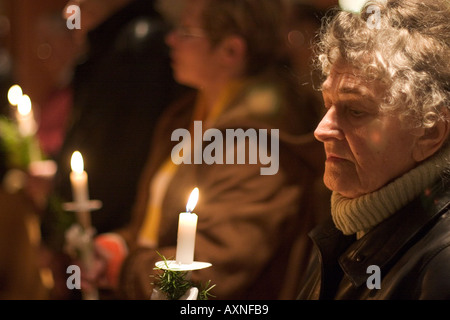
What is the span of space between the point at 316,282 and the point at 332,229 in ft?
0.32

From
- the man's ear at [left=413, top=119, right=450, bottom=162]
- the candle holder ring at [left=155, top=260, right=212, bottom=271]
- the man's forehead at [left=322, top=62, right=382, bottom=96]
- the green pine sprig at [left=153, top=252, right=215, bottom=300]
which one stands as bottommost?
the green pine sprig at [left=153, top=252, right=215, bottom=300]

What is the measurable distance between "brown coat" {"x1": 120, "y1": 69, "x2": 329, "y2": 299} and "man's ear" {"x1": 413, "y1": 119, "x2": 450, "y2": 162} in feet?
1.26

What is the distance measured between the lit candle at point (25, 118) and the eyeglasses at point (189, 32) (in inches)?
22.4

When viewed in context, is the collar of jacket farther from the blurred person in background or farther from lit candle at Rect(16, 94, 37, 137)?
lit candle at Rect(16, 94, 37, 137)

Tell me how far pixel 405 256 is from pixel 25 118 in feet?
4.35

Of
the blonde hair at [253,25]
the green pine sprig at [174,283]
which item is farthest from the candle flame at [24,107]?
the green pine sprig at [174,283]

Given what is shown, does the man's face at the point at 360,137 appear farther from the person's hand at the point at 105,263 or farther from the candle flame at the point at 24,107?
the candle flame at the point at 24,107

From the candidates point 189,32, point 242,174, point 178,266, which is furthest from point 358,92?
point 189,32

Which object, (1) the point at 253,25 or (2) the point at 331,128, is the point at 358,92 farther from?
(1) the point at 253,25

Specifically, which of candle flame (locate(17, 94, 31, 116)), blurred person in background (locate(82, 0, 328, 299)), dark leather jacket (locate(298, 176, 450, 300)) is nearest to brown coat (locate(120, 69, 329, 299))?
blurred person in background (locate(82, 0, 328, 299))

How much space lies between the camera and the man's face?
104 centimetres

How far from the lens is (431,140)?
3.41 ft
